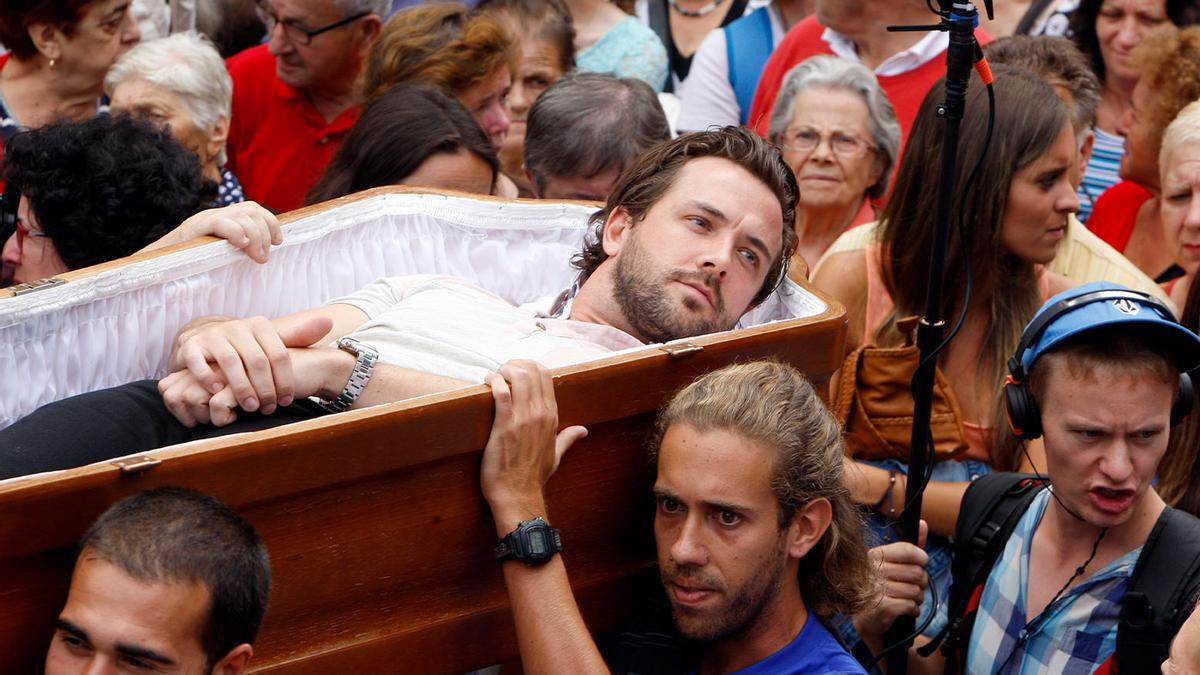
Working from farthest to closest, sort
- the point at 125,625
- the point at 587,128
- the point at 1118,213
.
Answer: the point at 1118,213, the point at 587,128, the point at 125,625

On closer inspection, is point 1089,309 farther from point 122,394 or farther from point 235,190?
point 235,190

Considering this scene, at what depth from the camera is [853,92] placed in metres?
4.27

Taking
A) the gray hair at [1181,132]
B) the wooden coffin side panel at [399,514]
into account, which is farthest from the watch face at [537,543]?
the gray hair at [1181,132]

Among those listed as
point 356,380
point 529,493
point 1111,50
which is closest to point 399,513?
point 529,493

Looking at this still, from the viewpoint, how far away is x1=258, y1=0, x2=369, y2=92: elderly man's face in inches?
192

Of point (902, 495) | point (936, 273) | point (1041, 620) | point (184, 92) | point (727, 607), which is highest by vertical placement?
point (936, 273)

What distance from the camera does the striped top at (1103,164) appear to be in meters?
5.00

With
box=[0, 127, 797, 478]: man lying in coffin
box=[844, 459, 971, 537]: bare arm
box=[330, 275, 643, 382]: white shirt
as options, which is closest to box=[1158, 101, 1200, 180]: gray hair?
box=[0, 127, 797, 478]: man lying in coffin

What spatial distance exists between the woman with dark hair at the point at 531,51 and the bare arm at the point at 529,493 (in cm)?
249

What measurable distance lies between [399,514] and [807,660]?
77 cm

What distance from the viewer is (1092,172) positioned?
16.5ft

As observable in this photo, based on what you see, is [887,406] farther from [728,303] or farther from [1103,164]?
[1103,164]

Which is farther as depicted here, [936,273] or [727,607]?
[936,273]

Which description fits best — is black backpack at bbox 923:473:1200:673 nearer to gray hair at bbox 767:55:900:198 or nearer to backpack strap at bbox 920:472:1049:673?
backpack strap at bbox 920:472:1049:673
